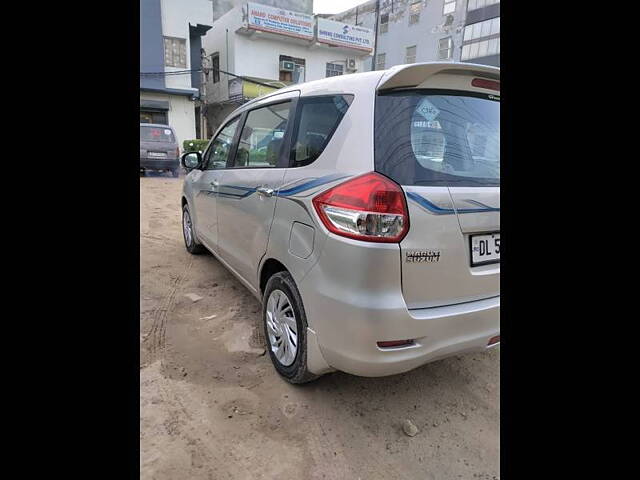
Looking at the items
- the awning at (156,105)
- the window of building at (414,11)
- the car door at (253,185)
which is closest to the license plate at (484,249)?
the car door at (253,185)

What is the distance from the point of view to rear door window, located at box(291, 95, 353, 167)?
6.58 feet

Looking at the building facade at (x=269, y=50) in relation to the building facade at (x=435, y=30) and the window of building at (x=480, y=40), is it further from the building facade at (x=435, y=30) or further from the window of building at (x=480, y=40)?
the window of building at (x=480, y=40)

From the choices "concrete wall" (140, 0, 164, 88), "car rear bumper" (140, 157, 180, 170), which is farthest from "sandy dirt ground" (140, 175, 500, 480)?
"concrete wall" (140, 0, 164, 88)

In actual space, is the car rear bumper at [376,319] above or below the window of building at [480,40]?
below

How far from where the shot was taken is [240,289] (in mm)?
3783

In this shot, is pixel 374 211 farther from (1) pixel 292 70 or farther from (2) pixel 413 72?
(1) pixel 292 70

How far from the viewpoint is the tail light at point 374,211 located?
1.69 metres

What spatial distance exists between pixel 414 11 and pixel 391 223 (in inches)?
1319

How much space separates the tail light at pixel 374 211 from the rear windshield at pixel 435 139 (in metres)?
0.07

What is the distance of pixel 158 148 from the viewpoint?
12562mm

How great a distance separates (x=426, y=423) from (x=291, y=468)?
0.78 metres

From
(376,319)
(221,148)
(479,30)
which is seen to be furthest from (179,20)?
(376,319)
